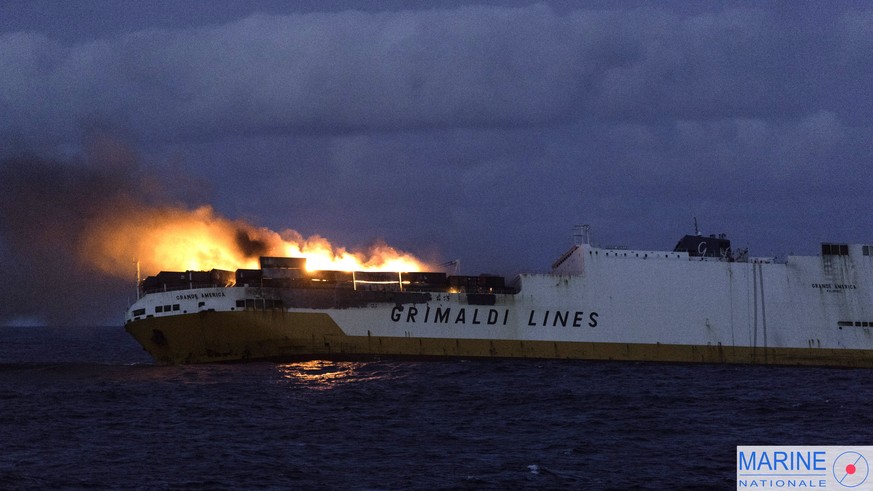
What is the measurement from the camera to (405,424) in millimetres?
40125

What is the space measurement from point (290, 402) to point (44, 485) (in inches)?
639

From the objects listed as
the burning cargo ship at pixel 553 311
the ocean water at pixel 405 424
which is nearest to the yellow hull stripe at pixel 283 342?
the burning cargo ship at pixel 553 311

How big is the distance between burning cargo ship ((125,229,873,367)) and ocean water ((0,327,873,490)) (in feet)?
6.01

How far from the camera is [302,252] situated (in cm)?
6550

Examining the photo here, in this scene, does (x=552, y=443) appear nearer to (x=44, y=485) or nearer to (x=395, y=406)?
(x=395, y=406)

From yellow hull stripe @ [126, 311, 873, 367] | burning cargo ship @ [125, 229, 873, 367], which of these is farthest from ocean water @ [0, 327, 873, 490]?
burning cargo ship @ [125, 229, 873, 367]

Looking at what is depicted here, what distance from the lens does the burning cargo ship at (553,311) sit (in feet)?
191

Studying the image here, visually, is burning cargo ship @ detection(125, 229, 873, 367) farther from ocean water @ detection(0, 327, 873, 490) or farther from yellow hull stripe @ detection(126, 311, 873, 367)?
ocean water @ detection(0, 327, 873, 490)

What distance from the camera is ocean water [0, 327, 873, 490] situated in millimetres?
31266

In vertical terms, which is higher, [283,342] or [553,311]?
[553,311]

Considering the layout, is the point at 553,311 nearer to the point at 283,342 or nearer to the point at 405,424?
the point at 283,342

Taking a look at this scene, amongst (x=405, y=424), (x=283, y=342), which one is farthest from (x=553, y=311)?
(x=405, y=424)

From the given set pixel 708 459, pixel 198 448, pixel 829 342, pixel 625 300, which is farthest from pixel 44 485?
pixel 829 342

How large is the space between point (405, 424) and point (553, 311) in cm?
2580
